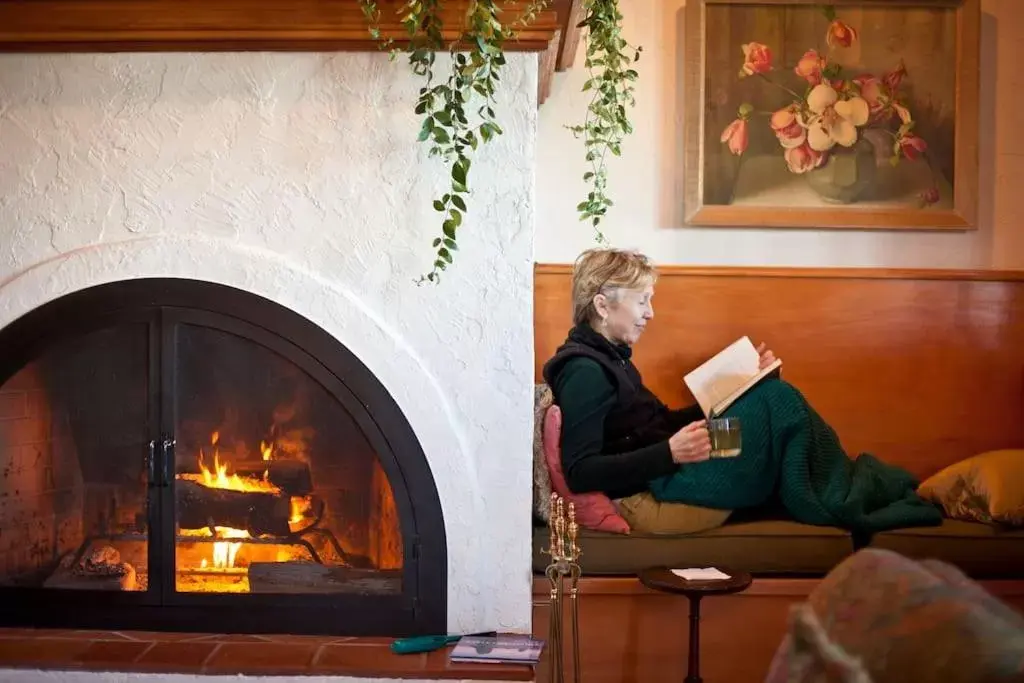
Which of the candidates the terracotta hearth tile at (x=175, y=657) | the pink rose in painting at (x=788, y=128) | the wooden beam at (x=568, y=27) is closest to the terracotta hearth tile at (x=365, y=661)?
the terracotta hearth tile at (x=175, y=657)

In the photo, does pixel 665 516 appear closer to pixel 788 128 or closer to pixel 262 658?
pixel 262 658

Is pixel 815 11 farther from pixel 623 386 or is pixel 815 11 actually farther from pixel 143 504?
pixel 143 504

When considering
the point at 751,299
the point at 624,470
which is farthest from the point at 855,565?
the point at 751,299

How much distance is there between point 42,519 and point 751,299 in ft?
7.17

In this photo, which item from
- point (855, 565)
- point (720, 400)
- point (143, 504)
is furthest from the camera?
point (720, 400)

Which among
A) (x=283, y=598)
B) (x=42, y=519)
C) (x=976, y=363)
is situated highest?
(x=976, y=363)

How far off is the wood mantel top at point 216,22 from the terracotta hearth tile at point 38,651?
1372 mm

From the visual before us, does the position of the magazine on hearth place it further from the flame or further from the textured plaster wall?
the flame

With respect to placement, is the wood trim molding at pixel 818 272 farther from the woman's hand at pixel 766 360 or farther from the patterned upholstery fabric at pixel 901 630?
the patterned upholstery fabric at pixel 901 630

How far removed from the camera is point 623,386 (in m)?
2.55

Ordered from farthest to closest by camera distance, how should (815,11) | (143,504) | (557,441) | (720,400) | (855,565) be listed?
(815,11)
(720,400)
(557,441)
(143,504)
(855,565)

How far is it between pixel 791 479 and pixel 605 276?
733 millimetres

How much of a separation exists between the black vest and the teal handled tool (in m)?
0.68

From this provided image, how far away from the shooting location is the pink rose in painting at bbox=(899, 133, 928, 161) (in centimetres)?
314
